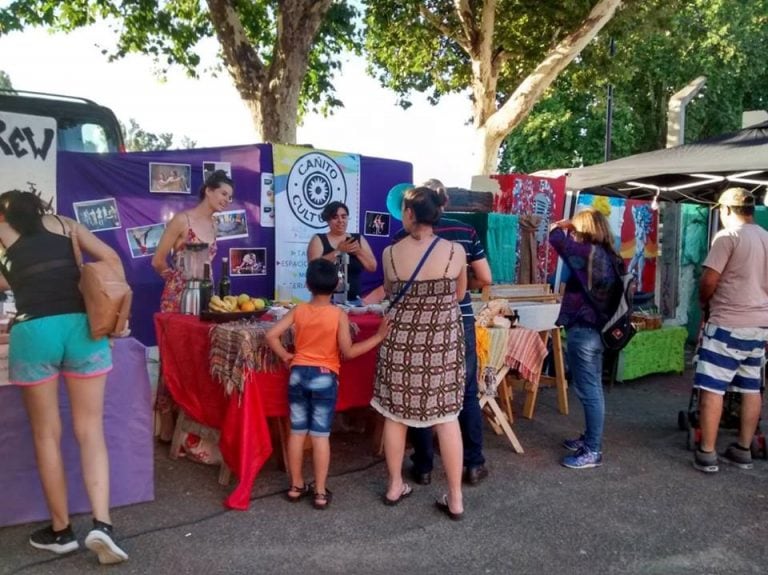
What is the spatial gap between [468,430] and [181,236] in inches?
85.1

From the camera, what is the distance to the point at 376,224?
266 inches

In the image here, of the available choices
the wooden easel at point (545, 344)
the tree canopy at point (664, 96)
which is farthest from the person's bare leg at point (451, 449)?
the tree canopy at point (664, 96)

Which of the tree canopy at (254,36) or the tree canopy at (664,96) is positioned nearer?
the tree canopy at (254,36)

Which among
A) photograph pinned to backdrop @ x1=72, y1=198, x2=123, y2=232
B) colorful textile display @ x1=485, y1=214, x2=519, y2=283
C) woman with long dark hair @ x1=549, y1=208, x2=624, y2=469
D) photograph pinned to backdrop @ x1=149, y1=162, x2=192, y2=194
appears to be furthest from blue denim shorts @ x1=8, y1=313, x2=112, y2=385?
colorful textile display @ x1=485, y1=214, x2=519, y2=283

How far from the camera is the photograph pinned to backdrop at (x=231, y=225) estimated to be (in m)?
5.71

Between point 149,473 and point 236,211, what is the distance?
2697mm

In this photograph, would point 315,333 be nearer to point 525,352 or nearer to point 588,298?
point 588,298

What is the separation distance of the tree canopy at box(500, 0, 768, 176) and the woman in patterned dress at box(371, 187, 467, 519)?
17.2 metres

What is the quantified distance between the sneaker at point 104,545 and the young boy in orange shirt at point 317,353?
0.99 meters

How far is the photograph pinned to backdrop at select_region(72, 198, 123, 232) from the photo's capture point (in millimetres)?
5143

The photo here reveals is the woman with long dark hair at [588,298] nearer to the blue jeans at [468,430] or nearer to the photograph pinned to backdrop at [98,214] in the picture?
the blue jeans at [468,430]

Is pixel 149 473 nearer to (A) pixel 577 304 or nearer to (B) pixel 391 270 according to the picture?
(B) pixel 391 270

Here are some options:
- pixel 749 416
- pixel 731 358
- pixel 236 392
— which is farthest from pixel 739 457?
pixel 236 392

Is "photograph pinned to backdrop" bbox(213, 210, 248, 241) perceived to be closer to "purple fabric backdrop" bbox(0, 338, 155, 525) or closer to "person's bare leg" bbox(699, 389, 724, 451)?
"purple fabric backdrop" bbox(0, 338, 155, 525)
